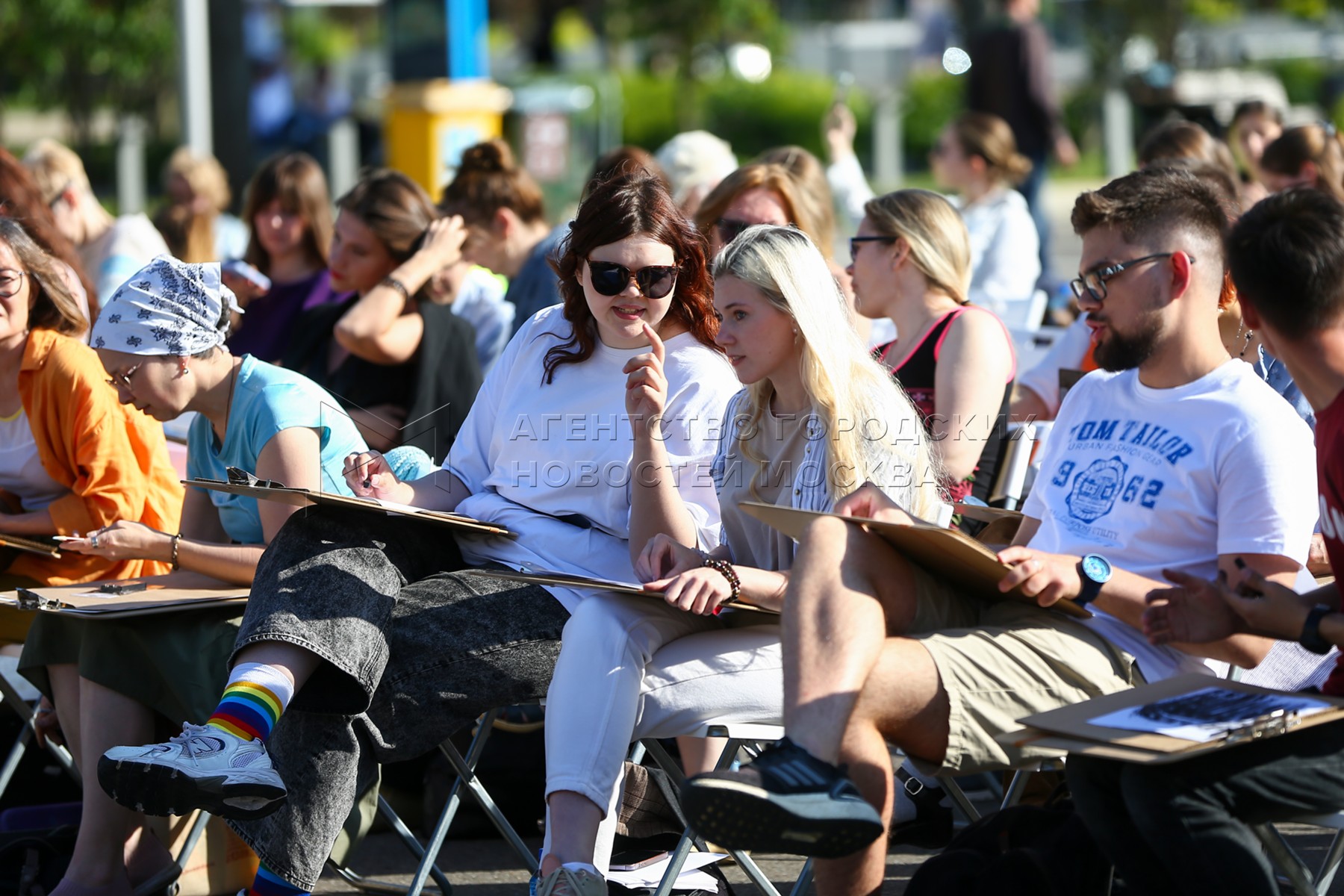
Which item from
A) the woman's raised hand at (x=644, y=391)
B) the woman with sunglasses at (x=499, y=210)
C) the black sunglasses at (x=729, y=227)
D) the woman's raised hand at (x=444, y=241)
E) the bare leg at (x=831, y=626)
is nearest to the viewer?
the bare leg at (x=831, y=626)

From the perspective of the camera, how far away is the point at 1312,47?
30.7 meters

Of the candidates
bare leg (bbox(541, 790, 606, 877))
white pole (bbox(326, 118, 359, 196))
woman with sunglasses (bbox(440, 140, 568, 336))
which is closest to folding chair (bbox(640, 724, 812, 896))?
bare leg (bbox(541, 790, 606, 877))

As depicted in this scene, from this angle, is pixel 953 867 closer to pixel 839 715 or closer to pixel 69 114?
pixel 839 715

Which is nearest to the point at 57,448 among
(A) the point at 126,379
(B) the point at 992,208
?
(A) the point at 126,379

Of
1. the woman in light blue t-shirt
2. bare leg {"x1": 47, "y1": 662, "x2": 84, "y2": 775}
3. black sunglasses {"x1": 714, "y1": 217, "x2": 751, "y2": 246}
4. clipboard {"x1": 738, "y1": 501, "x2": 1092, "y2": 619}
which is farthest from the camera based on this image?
black sunglasses {"x1": 714, "y1": 217, "x2": 751, "y2": 246}

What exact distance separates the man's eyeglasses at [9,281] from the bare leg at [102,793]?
1.24 m

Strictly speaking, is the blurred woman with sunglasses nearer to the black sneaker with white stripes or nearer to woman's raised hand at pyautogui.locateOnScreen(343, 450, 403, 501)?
woman's raised hand at pyautogui.locateOnScreen(343, 450, 403, 501)

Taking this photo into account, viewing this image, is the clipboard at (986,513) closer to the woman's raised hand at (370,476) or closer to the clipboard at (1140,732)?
the clipboard at (1140,732)

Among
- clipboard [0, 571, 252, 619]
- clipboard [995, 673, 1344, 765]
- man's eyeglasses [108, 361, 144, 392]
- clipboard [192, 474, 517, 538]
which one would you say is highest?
man's eyeglasses [108, 361, 144, 392]

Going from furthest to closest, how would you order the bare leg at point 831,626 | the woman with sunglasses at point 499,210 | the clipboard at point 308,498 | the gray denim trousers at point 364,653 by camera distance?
the woman with sunglasses at point 499,210, the gray denim trousers at point 364,653, the clipboard at point 308,498, the bare leg at point 831,626

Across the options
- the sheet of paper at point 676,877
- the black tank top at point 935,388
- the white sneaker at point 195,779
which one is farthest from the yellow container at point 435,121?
the white sneaker at point 195,779

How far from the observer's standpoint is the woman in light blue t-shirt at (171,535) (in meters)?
3.66

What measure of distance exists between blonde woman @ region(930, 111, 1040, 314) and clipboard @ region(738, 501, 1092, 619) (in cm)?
328

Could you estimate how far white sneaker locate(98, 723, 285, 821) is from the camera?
3.16m
